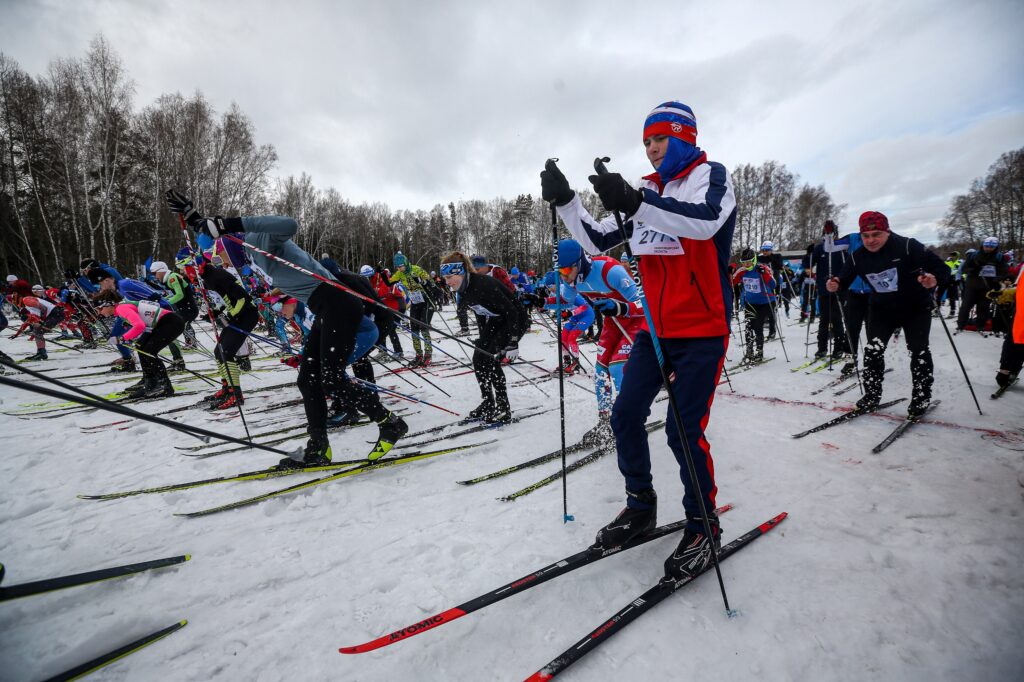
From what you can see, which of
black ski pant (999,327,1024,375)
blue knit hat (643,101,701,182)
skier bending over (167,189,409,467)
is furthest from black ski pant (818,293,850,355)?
skier bending over (167,189,409,467)

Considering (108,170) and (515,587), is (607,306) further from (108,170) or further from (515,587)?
(108,170)

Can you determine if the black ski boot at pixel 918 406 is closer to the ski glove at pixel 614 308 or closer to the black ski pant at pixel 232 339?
the ski glove at pixel 614 308

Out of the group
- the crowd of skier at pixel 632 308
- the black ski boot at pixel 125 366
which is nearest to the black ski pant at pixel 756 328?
the crowd of skier at pixel 632 308

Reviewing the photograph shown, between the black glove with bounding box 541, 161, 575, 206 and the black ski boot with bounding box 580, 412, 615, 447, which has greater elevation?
the black glove with bounding box 541, 161, 575, 206

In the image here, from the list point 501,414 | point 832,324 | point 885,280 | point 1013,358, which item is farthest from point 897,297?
point 501,414

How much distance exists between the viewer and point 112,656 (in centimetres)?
159

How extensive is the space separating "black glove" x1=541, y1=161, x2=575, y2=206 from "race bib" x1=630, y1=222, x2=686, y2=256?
411 mm

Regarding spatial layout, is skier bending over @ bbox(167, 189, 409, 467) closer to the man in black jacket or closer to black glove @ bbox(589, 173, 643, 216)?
black glove @ bbox(589, 173, 643, 216)

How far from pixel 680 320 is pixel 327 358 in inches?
108

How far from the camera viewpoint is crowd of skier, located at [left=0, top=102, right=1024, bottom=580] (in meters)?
1.91

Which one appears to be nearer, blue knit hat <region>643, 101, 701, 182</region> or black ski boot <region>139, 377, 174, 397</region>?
blue knit hat <region>643, 101, 701, 182</region>

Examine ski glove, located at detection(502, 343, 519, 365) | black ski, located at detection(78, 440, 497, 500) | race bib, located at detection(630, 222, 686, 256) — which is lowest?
black ski, located at detection(78, 440, 497, 500)

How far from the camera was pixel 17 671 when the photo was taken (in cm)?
156

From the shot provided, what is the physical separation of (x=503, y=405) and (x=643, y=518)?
2.58 metres
